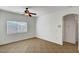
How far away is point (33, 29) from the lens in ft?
5.29

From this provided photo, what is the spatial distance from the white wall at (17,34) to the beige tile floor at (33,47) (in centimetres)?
10

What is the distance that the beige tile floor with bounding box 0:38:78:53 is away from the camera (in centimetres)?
→ 138

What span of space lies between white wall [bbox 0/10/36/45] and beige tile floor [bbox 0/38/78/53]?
0.10 metres

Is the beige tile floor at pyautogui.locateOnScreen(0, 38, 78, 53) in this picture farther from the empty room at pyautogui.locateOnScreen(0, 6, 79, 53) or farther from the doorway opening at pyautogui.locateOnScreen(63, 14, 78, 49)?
the doorway opening at pyautogui.locateOnScreen(63, 14, 78, 49)

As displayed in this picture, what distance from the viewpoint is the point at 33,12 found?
1455 millimetres

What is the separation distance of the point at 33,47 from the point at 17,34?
0.42 m

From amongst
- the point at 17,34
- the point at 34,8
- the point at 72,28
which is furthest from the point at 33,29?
the point at 72,28

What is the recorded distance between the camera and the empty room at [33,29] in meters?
1.39

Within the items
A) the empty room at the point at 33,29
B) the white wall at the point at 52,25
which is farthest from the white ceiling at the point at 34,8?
the white wall at the point at 52,25

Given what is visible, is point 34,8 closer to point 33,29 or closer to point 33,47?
point 33,29

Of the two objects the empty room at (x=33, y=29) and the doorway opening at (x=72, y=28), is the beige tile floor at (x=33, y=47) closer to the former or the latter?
the empty room at (x=33, y=29)
